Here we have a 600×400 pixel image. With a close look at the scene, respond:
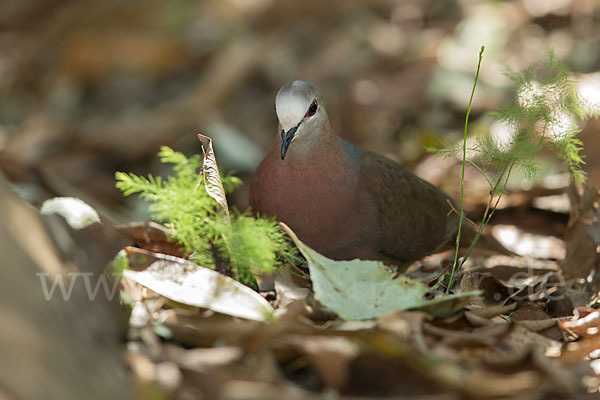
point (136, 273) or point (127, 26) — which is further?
point (127, 26)

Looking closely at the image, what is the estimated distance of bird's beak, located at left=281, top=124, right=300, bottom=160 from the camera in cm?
302

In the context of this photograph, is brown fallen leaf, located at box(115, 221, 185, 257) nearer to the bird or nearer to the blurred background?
the bird

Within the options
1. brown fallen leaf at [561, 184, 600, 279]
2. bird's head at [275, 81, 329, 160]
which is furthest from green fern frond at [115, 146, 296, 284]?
brown fallen leaf at [561, 184, 600, 279]

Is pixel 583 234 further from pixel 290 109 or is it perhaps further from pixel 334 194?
pixel 290 109

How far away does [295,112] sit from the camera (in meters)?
3.09

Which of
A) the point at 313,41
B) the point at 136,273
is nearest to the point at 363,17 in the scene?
the point at 313,41

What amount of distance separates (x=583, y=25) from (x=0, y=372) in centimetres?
737

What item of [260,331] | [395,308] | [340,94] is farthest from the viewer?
[340,94]

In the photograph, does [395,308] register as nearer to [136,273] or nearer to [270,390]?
[270,390]

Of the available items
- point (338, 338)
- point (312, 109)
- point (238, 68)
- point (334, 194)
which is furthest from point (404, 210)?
point (238, 68)

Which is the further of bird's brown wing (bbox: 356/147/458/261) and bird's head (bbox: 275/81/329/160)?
bird's brown wing (bbox: 356/147/458/261)

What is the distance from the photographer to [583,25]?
7.36 m

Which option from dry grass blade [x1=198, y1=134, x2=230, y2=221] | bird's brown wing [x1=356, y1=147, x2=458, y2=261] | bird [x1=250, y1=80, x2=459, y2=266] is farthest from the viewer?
bird's brown wing [x1=356, y1=147, x2=458, y2=261]

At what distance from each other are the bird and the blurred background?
99.8 inches
